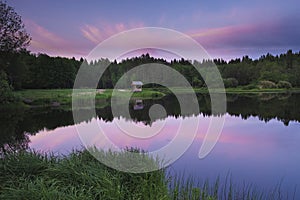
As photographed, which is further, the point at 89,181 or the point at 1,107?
the point at 1,107

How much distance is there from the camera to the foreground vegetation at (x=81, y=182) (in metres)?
4.57

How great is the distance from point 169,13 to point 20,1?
12.2 meters

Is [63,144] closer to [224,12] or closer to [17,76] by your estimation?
[224,12]

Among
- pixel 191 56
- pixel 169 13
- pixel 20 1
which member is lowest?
pixel 191 56

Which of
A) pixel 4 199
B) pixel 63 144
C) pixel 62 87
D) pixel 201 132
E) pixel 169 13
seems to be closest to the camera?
pixel 4 199

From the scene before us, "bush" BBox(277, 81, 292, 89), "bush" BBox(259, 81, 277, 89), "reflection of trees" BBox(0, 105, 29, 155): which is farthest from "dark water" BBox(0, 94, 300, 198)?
"bush" BBox(277, 81, 292, 89)

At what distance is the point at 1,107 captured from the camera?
2755 cm

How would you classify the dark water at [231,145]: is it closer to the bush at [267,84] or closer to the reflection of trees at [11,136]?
the reflection of trees at [11,136]

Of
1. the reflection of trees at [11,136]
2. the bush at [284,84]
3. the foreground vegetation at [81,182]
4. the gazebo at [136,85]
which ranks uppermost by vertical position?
the bush at [284,84]

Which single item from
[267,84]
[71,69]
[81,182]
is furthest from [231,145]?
[267,84]

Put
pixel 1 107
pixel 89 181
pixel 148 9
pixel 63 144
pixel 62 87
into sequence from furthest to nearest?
pixel 62 87
pixel 1 107
pixel 148 9
pixel 63 144
pixel 89 181

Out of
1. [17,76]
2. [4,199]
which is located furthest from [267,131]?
[17,76]

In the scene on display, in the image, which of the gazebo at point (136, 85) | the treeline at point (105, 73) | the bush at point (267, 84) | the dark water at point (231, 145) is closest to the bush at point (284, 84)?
the treeline at point (105, 73)

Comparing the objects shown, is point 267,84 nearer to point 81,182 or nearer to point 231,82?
point 231,82
